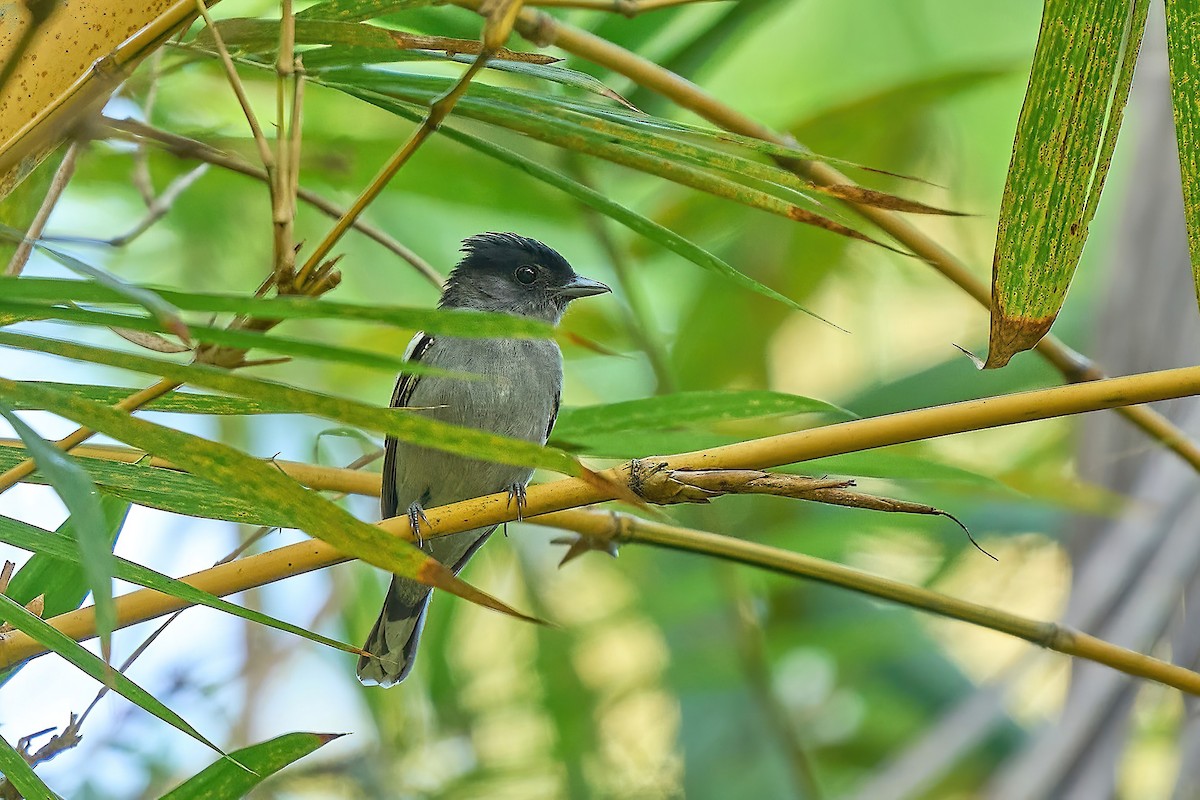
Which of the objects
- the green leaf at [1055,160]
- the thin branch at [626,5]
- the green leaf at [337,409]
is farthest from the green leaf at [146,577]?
the thin branch at [626,5]

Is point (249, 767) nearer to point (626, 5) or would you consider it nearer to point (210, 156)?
point (210, 156)

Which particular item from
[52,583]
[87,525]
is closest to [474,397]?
[52,583]

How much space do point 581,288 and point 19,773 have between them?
2538 millimetres

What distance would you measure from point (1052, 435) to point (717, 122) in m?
3.59

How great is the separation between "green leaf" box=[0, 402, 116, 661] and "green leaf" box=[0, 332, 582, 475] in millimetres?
135

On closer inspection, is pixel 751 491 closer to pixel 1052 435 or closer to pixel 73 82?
pixel 73 82

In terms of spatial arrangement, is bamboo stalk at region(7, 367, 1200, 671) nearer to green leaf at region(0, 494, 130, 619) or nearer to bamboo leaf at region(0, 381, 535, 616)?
bamboo leaf at region(0, 381, 535, 616)

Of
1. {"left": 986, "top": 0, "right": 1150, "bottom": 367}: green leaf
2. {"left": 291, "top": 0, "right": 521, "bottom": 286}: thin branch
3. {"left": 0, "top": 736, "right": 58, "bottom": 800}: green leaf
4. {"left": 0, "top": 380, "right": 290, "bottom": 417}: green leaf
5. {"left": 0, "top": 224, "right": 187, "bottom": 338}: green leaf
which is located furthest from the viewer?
{"left": 0, "top": 380, "right": 290, "bottom": 417}: green leaf

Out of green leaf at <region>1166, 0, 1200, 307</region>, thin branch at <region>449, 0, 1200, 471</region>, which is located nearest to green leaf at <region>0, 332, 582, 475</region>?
green leaf at <region>1166, 0, 1200, 307</region>

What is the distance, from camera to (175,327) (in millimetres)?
969

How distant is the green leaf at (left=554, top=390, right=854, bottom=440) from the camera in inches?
79.7

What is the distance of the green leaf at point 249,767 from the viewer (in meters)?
1.70

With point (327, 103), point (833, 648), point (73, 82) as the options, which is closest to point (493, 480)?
point (327, 103)

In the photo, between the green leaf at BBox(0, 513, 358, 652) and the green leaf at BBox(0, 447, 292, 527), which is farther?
the green leaf at BBox(0, 447, 292, 527)
